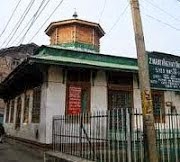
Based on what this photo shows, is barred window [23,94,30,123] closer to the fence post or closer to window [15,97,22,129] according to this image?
window [15,97,22,129]

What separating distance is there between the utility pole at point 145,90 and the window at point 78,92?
25.0 ft

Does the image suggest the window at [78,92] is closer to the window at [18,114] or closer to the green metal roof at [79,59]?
the green metal roof at [79,59]

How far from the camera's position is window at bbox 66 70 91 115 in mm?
15812

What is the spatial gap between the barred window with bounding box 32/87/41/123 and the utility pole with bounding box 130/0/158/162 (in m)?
8.83

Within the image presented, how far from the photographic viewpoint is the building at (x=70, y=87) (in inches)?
605

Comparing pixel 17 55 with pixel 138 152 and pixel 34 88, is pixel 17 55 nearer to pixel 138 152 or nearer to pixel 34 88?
pixel 34 88

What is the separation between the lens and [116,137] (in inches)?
376

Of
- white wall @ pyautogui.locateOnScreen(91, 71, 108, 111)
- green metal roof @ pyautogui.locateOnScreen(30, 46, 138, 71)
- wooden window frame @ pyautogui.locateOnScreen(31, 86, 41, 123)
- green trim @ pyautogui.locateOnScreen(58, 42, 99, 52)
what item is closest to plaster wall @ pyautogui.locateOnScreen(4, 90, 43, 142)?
wooden window frame @ pyautogui.locateOnScreen(31, 86, 41, 123)

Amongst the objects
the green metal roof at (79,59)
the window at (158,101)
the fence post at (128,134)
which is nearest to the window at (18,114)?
the green metal roof at (79,59)

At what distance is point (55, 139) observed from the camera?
48.0 ft

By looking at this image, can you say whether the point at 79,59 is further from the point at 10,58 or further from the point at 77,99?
the point at 10,58

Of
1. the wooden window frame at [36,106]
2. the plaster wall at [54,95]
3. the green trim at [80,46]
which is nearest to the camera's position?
the plaster wall at [54,95]

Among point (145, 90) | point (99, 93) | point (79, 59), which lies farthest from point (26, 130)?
point (145, 90)

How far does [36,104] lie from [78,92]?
2509 mm
